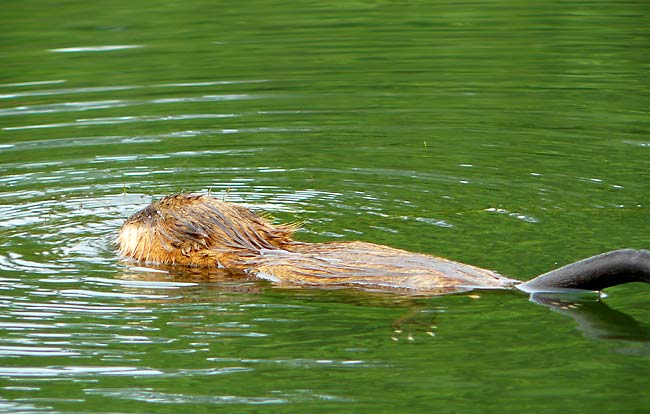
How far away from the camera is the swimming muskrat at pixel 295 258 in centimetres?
589

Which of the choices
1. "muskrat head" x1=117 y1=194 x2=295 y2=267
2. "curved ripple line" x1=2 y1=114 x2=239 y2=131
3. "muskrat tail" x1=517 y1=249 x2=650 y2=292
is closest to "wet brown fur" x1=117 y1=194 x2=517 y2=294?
"muskrat head" x1=117 y1=194 x2=295 y2=267

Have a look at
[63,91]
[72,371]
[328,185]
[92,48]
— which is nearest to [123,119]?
[63,91]

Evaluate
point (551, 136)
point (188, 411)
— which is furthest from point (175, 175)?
point (188, 411)

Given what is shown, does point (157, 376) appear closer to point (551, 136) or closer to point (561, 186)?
Result: point (561, 186)

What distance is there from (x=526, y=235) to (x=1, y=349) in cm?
305

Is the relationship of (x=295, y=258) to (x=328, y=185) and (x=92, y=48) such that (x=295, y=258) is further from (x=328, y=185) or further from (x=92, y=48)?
(x=92, y=48)

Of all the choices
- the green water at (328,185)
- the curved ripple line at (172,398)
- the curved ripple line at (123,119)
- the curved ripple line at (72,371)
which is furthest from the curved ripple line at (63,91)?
the curved ripple line at (172,398)

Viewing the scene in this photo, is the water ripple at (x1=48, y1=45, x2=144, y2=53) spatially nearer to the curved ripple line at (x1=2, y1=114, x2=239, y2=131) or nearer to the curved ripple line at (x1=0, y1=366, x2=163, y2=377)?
the curved ripple line at (x1=2, y1=114, x2=239, y2=131)

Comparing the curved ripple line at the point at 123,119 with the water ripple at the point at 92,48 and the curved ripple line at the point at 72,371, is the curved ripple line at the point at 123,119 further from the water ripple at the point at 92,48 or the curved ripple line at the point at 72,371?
the curved ripple line at the point at 72,371

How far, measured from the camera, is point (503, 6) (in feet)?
53.3

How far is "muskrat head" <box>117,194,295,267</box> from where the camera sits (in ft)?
23.1

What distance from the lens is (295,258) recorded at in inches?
264

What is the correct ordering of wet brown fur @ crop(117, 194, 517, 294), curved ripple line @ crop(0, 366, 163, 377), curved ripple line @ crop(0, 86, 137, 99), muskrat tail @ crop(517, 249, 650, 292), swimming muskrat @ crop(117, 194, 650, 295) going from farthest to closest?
1. curved ripple line @ crop(0, 86, 137, 99)
2. wet brown fur @ crop(117, 194, 517, 294)
3. swimming muskrat @ crop(117, 194, 650, 295)
4. muskrat tail @ crop(517, 249, 650, 292)
5. curved ripple line @ crop(0, 366, 163, 377)

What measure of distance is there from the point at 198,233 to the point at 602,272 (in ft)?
7.85
